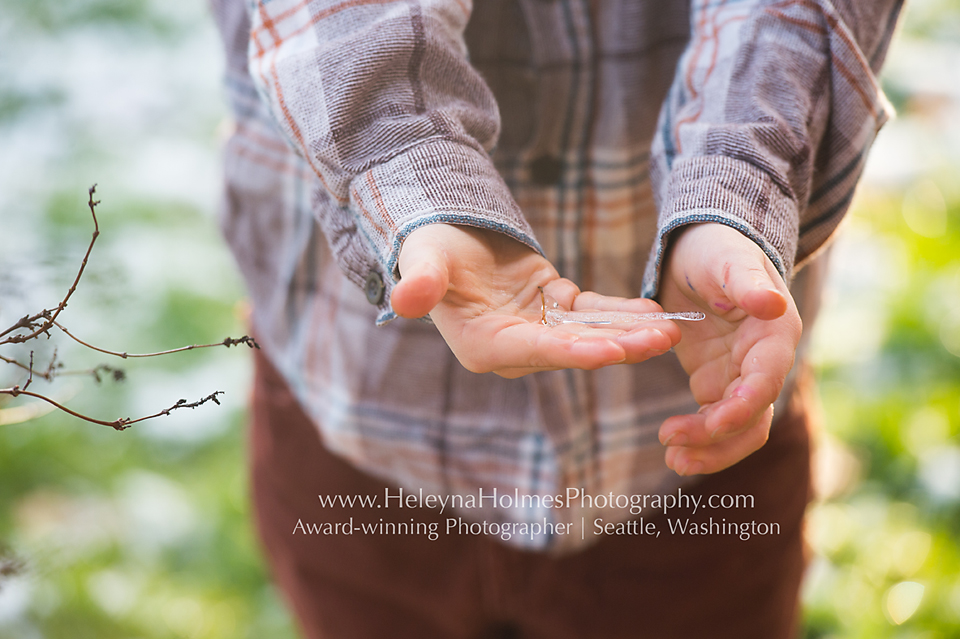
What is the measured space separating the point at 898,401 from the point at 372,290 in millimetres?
1255

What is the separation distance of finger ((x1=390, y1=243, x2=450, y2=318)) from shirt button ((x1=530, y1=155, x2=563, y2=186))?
258 millimetres

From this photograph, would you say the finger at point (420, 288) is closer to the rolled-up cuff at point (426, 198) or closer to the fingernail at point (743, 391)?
the rolled-up cuff at point (426, 198)

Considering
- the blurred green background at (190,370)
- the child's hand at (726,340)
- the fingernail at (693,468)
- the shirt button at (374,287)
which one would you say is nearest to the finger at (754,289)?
the child's hand at (726,340)

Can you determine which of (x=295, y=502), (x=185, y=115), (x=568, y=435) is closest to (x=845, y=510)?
(x=568, y=435)

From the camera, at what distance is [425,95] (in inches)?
17.1

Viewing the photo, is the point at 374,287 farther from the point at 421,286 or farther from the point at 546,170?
the point at 546,170

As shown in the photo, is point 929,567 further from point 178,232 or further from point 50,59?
point 50,59

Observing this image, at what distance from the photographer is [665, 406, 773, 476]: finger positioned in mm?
409

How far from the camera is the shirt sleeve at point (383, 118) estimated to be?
41cm

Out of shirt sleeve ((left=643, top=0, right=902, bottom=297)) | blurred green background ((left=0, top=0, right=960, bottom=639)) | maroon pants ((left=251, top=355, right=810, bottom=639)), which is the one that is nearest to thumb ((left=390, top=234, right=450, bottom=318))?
shirt sleeve ((left=643, top=0, right=902, bottom=297))

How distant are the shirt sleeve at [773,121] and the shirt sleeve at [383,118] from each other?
124 mm

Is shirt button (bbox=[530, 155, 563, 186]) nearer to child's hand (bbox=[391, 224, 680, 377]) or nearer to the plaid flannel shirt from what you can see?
the plaid flannel shirt

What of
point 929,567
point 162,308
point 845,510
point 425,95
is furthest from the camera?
point 162,308

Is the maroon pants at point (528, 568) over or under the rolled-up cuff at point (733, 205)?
A: under
